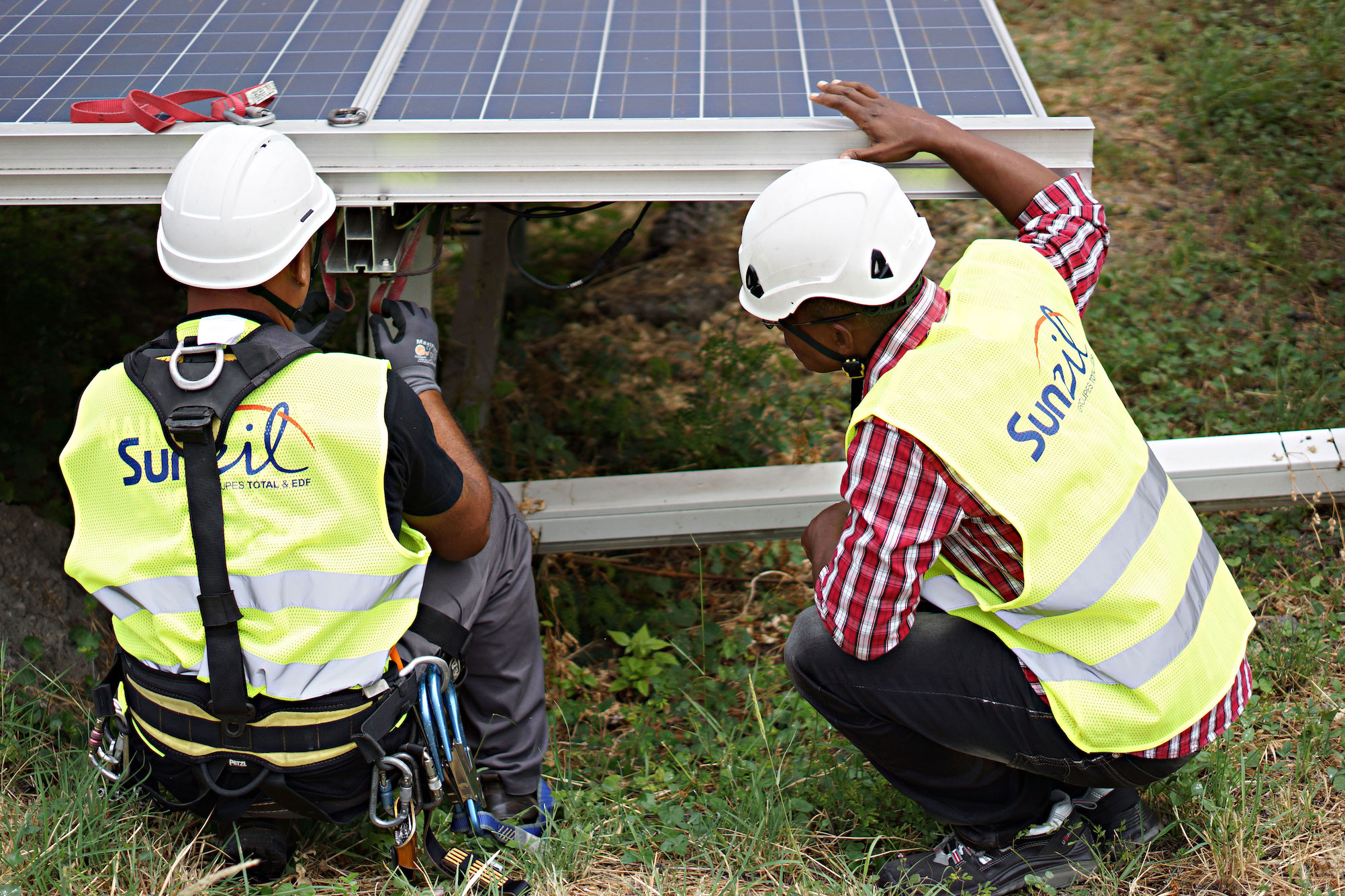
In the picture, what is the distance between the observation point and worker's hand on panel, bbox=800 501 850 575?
2564mm

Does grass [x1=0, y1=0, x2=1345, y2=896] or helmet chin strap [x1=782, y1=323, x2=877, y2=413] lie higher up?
helmet chin strap [x1=782, y1=323, x2=877, y2=413]

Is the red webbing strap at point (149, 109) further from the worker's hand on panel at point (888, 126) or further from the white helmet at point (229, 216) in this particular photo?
the worker's hand on panel at point (888, 126)

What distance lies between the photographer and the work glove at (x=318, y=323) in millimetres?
2607

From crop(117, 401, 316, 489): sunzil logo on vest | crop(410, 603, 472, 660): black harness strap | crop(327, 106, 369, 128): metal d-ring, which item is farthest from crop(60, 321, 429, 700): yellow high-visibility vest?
crop(327, 106, 369, 128): metal d-ring

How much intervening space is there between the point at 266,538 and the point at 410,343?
0.64 metres

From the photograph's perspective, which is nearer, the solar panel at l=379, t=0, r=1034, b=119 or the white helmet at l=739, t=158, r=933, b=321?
the white helmet at l=739, t=158, r=933, b=321

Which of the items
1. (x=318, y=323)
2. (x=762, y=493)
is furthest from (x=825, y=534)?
(x=318, y=323)

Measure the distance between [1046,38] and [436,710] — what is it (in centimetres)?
634

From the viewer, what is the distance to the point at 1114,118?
6188 millimetres

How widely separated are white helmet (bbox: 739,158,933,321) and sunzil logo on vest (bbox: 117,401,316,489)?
1.03m

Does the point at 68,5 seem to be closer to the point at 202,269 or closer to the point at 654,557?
the point at 202,269

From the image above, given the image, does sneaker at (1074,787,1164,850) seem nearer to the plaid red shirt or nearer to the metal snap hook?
the plaid red shirt

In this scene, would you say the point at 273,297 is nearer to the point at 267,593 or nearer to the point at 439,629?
the point at 267,593

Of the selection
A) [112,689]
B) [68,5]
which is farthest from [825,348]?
[68,5]
